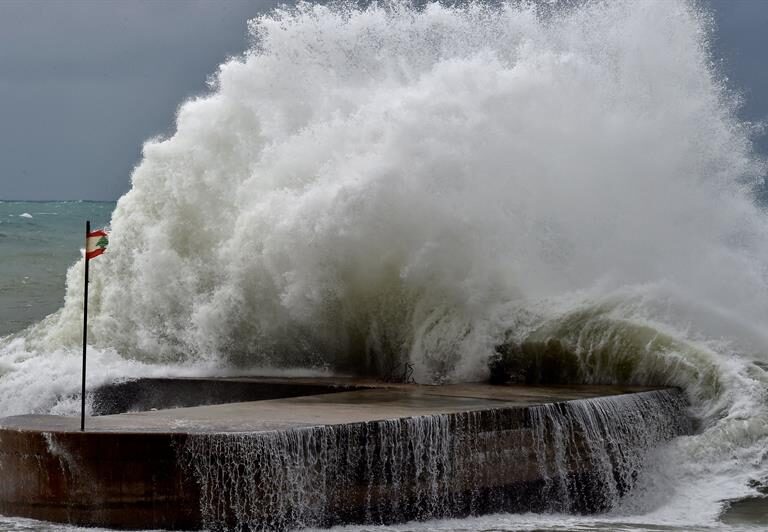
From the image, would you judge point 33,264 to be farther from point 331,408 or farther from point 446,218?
point 331,408

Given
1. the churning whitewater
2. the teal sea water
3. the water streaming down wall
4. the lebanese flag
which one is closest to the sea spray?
the churning whitewater

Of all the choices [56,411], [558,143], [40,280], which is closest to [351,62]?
[558,143]

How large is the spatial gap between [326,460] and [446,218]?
5453 mm

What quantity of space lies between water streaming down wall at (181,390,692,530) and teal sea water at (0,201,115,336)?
15320mm

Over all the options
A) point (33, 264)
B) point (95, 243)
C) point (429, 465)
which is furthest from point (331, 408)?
point (33, 264)

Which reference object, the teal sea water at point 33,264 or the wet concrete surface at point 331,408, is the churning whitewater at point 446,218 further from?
the teal sea water at point 33,264

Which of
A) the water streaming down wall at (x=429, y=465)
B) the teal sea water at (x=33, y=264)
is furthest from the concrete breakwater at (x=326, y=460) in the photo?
the teal sea water at (x=33, y=264)

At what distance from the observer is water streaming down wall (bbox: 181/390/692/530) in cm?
911

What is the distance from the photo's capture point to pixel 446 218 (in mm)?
14375

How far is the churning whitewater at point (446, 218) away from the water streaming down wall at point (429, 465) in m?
1.53

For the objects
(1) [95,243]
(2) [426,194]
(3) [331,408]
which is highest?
(2) [426,194]

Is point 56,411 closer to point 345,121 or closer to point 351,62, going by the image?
point 345,121

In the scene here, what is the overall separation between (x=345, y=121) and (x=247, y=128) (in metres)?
2.01

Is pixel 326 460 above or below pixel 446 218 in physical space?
below
